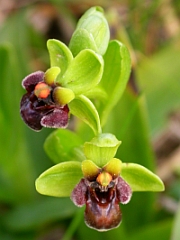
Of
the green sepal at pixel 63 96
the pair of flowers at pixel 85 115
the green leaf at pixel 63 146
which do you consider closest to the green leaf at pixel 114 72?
the pair of flowers at pixel 85 115

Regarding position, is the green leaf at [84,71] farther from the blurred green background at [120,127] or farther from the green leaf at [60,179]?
the blurred green background at [120,127]

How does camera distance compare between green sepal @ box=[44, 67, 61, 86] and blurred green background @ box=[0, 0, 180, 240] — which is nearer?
green sepal @ box=[44, 67, 61, 86]

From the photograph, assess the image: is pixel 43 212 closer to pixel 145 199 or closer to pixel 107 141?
pixel 145 199

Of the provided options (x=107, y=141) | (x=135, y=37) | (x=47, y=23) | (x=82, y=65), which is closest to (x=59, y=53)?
(x=82, y=65)

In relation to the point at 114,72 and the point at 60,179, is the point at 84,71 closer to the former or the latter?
the point at 114,72

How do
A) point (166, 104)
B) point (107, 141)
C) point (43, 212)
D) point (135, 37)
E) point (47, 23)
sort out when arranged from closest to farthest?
point (107, 141) < point (43, 212) < point (166, 104) < point (135, 37) < point (47, 23)

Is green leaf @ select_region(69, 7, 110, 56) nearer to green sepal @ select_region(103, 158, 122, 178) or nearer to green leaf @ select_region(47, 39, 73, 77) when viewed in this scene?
green leaf @ select_region(47, 39, 73, 77)

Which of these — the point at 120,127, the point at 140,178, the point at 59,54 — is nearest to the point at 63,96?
the point at 59,54

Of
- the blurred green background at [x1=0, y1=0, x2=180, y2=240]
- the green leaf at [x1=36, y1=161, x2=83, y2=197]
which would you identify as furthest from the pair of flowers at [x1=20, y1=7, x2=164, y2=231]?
the blurred green background at [x1=0, y1=0, x2=180, y2=240]
